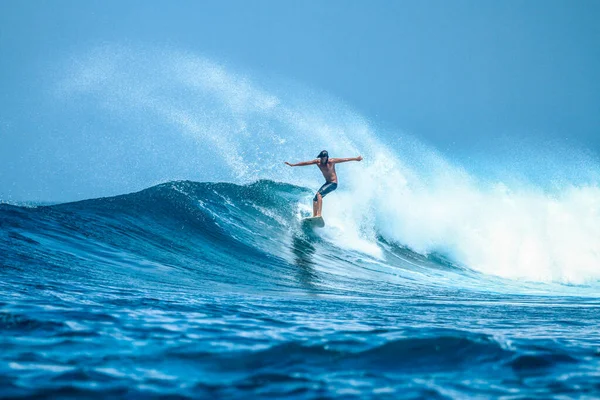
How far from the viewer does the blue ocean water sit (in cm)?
256

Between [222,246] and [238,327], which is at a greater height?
[222,246]

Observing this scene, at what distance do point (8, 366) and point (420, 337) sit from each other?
2.40 m

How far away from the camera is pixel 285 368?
2.81 metres

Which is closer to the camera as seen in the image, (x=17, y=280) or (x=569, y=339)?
(x=569, y=339)

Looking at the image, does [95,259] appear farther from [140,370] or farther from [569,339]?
[569,339]

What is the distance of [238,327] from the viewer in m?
3.85

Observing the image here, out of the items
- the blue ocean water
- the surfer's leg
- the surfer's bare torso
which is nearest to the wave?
the blue ocean water

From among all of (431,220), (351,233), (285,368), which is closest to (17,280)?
(285,368)

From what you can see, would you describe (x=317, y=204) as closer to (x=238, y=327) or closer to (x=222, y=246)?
(x=222, y=246)

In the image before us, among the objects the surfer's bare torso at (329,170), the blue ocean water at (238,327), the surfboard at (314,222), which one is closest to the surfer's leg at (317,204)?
the surfboard at (314,222)

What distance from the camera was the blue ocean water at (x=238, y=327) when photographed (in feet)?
8.41

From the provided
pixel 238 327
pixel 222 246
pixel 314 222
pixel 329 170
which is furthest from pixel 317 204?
pixel 238 327

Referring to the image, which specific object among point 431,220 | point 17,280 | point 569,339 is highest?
point 431,220

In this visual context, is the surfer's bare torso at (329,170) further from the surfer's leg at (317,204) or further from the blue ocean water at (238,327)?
the blue ocean water at (238,327)
